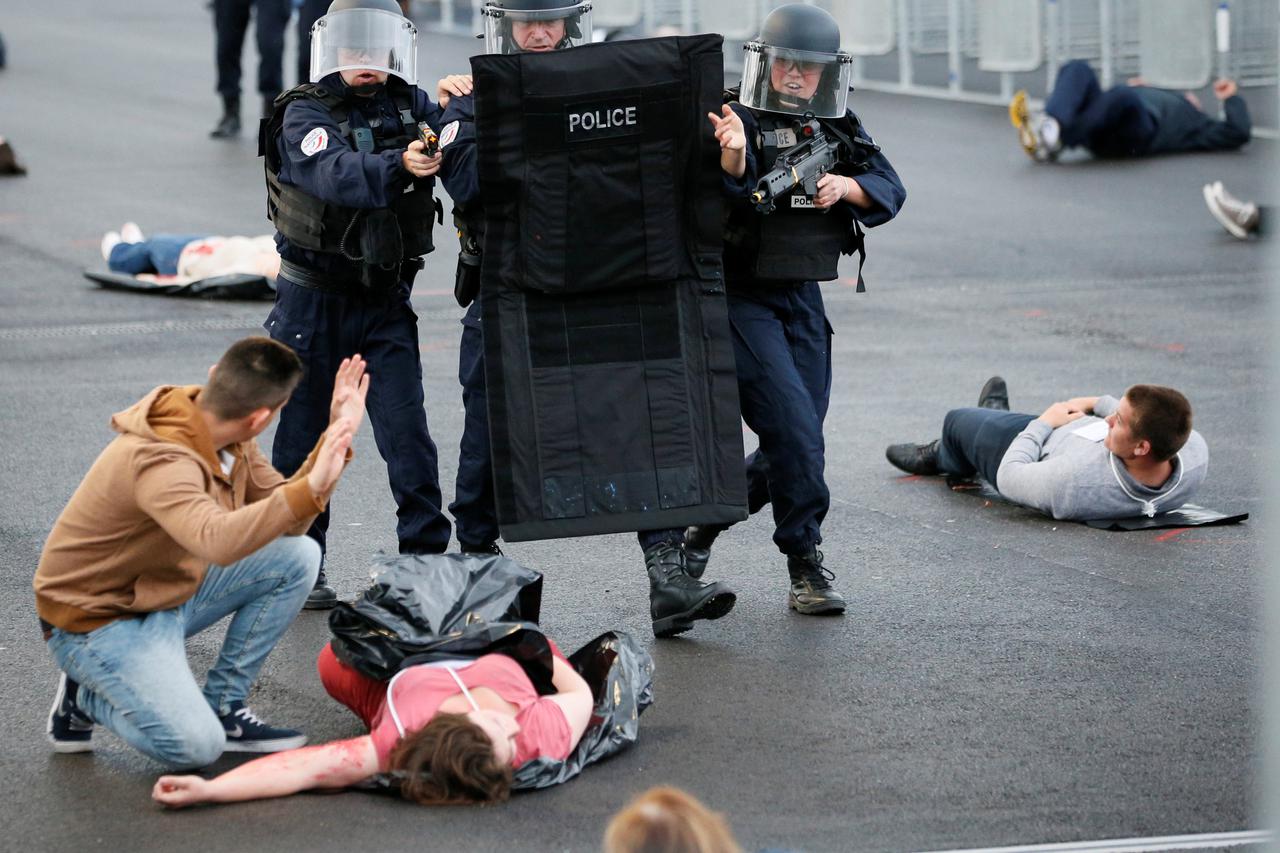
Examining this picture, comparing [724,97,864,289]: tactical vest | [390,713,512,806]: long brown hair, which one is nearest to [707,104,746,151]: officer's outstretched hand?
[724,97,864,289]: tactical vest

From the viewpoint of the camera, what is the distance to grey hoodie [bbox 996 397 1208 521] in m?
7.02

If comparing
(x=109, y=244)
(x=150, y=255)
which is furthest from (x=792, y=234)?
(x=109, y=244)

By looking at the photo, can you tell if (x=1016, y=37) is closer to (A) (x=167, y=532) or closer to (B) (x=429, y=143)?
(B) (x=429, y=143)

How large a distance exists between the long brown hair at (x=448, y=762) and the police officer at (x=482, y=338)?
1.34 m

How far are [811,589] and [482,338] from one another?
1.36 metres

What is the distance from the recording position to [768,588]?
249 inches

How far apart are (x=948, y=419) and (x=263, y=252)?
5.42 meters

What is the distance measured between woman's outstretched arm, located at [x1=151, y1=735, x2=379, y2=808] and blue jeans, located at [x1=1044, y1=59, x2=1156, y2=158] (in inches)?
507

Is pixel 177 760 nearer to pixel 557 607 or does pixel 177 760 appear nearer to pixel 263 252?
pixel 557 607

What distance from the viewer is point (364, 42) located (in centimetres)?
Answer: 575

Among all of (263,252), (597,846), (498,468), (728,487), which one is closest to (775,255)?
(728,487)

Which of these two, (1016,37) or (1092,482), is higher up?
(1016,37)

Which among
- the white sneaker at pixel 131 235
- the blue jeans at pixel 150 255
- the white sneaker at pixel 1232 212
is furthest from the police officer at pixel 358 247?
the white sneaker at pixel 1232 212

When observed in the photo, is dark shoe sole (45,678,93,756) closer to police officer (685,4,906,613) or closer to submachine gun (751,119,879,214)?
police officer (685,4,906,613)
